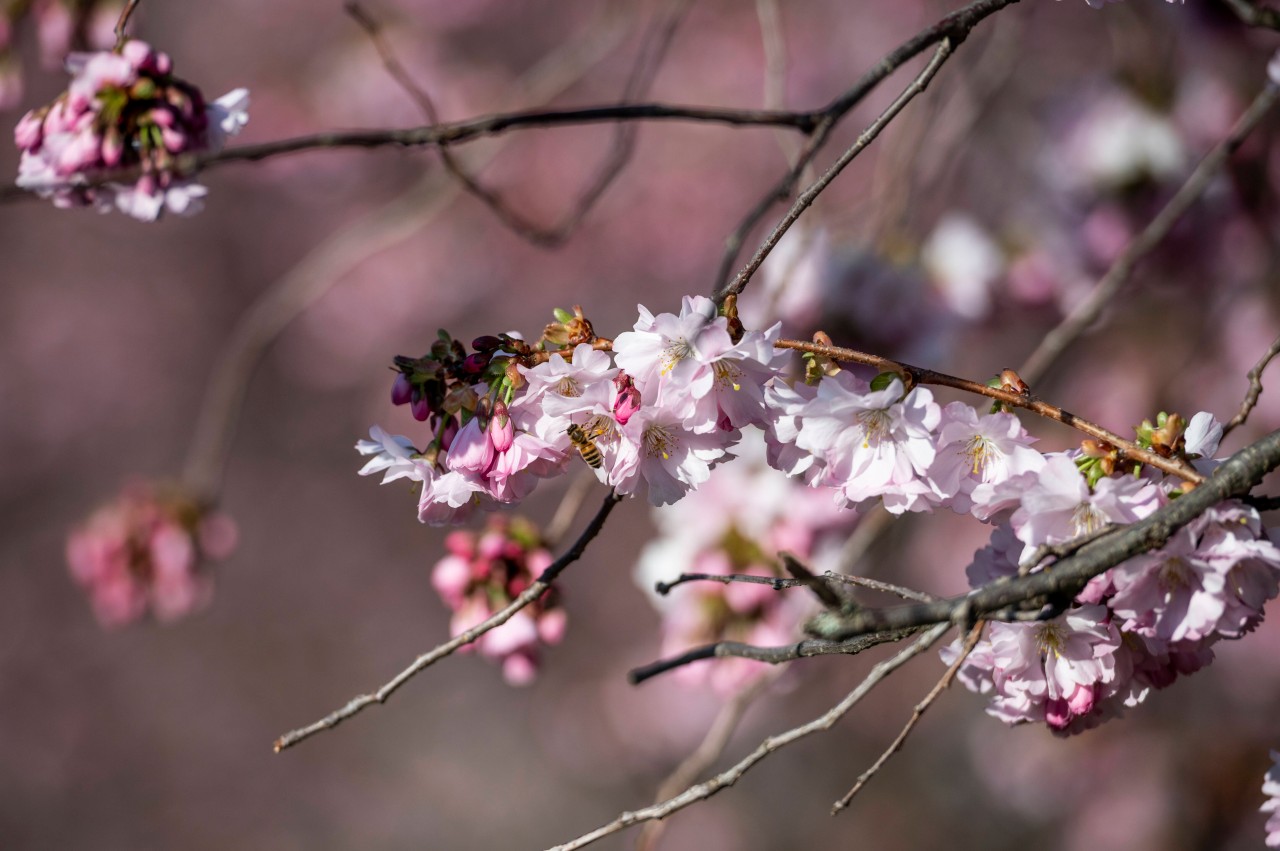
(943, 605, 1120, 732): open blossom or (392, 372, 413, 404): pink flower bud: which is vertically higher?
(392, 372, 413, 404): pink flower bud

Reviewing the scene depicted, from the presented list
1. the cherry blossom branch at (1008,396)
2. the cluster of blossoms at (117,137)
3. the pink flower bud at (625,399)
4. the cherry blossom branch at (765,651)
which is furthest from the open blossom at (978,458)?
the cluster of blossoms at (117,137)

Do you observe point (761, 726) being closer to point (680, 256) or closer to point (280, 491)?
point (680, 256)

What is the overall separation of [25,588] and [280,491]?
1602 millimetres

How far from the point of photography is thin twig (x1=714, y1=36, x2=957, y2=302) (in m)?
0.79

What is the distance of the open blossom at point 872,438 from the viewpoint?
32.9 inches

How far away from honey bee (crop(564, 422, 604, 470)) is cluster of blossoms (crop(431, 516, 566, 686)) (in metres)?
0.59

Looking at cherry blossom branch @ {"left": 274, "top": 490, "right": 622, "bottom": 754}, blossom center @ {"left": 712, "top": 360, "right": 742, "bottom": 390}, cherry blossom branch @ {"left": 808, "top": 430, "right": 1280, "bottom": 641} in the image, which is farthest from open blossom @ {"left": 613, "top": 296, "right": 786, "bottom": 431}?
cherry blossom branch @ {"left": 808, "top": 430, "right": 1280, "bottom": 641}

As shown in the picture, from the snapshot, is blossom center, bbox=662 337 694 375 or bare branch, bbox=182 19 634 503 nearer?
blossom center, bbox=662 337 694 375

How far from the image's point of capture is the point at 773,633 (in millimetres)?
1767

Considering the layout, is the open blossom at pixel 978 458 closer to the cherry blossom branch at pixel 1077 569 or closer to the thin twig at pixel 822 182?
the cherry blossom branch at pixel 1077 569

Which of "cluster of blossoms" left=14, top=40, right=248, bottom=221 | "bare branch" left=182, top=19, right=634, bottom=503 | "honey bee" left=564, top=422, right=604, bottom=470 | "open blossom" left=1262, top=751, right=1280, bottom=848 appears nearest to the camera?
"honey bee" left=564, top=422, right=604, bottom=470

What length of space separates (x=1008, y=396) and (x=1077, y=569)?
220mm

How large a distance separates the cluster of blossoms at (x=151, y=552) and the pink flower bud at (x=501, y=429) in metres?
1.48

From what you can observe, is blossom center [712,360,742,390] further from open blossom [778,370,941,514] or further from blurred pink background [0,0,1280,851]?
blurred pink background [0,0,1280,851]
